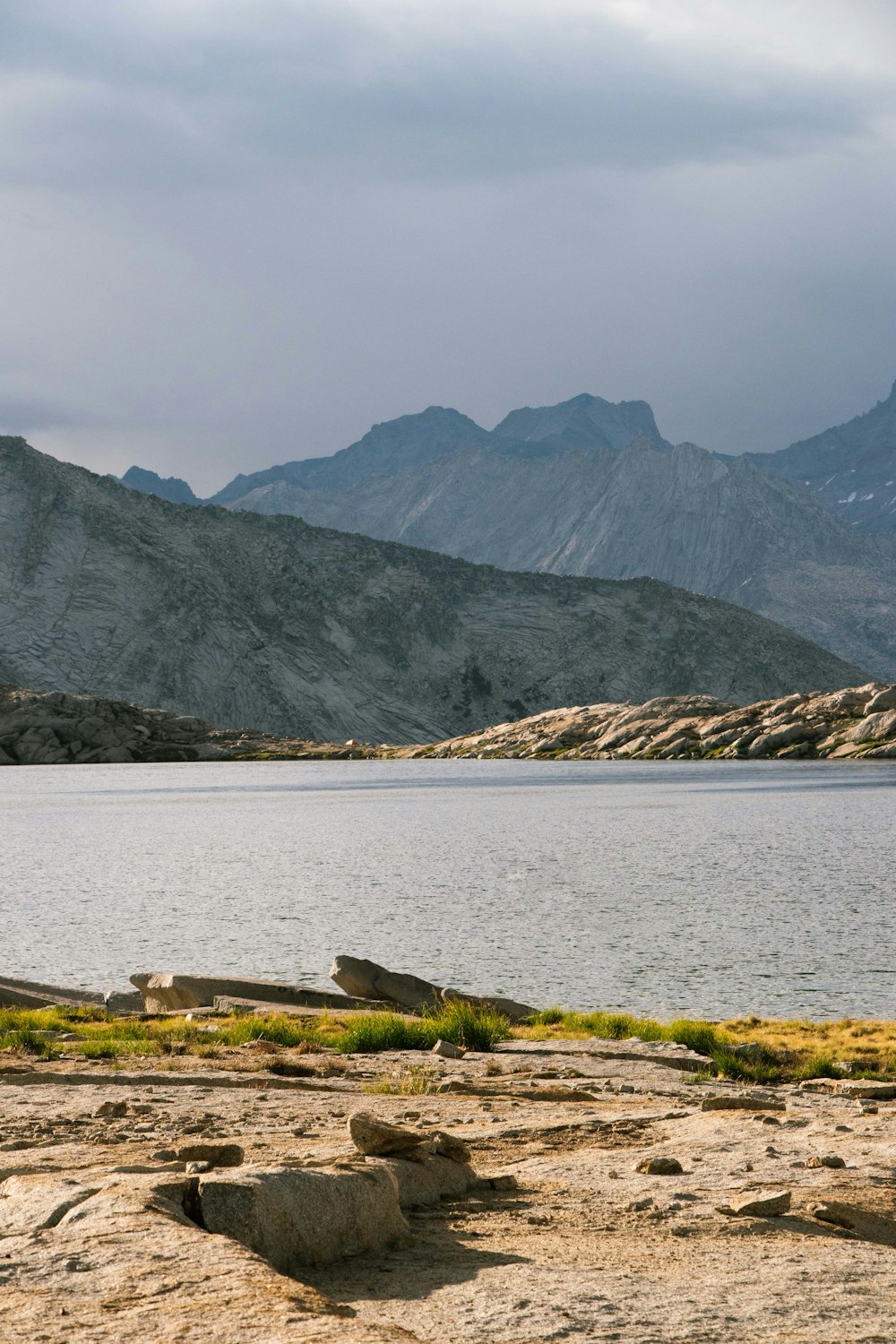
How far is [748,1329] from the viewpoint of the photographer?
6.88 m

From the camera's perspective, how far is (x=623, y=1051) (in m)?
21.4

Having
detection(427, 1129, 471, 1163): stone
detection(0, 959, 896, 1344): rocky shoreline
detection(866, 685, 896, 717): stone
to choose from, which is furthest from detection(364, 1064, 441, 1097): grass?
detection(866, 685, 896, 717): stone

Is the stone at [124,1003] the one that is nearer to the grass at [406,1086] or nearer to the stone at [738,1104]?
the grass at [406,1086]

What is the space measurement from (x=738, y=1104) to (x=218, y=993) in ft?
47.9

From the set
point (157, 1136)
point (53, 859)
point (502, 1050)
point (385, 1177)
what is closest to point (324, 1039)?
point (502, 1050)

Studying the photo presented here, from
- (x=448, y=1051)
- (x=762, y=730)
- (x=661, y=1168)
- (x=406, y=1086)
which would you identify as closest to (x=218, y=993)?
(x=448, y=1051)

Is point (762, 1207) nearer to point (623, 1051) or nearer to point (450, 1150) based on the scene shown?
point (450, 1150)

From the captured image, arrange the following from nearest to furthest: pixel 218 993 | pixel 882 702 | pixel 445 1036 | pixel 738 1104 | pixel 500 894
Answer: pixel 738 1104, pixel 445 1036, pixel 218 993, pixel 500 894, pixel 882 702

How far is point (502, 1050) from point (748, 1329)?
14.9m

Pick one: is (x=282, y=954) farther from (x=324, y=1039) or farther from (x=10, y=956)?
(x=324, y=1039)

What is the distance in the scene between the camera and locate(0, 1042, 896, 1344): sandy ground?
677 centimetres

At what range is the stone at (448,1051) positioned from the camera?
68.1ft

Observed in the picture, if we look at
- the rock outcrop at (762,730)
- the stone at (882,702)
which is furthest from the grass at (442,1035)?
the stone at (882,702)

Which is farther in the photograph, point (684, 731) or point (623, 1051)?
point (684, 731)
